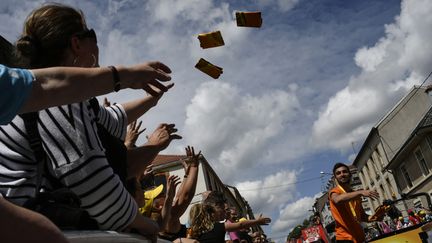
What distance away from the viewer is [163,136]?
102 inches

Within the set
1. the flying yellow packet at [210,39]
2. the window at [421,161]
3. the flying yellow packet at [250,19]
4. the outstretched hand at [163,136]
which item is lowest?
the outstretched hand at [163,136]

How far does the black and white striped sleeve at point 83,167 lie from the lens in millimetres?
1449

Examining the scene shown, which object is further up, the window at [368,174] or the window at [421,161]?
the window at [368,174]

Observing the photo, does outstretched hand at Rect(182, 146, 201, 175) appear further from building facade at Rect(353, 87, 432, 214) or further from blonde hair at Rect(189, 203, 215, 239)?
building facade at Rect(353, 87, 432, 214)

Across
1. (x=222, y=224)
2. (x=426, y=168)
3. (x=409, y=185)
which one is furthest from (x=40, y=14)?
(x=409, y=185)

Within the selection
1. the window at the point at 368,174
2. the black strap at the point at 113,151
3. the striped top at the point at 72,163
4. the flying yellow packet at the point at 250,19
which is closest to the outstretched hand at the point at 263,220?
the flying yellow packet at the point at 250,19

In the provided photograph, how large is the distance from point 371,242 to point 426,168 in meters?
24.6

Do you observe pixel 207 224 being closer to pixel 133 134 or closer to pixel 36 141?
pixel 133 134

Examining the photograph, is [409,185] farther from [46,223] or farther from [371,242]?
[46,223]

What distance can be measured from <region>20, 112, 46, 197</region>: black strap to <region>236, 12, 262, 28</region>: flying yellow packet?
2407mm

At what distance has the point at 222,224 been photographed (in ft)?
14.5

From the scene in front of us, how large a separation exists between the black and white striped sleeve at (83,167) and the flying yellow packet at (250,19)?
229 centimetres

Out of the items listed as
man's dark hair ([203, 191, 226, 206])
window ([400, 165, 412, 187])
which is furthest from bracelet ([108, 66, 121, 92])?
window ([400, 165, 412, 187])

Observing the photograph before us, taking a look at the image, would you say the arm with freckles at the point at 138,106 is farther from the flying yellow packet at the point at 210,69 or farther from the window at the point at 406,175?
the window at the point at 406,175
